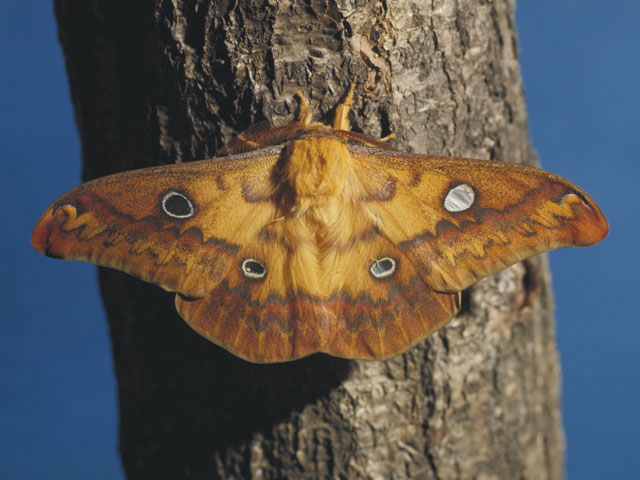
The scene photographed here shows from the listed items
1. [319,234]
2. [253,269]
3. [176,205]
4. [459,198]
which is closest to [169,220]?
[176,205]

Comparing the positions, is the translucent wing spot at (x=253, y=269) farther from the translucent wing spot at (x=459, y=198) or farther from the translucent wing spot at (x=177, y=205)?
the translucent wing spot at (x=459, y=198)

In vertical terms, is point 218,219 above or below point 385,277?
above

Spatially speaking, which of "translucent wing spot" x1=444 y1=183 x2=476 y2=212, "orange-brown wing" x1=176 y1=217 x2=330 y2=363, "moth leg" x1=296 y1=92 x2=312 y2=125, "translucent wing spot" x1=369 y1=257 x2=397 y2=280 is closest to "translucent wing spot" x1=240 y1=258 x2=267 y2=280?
"orange-brown wing" x1=176 y1=217 x2=330 y2=363

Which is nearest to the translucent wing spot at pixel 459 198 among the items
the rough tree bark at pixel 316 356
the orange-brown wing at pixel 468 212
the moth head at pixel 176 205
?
the orange-brown wing at pixel 468 212

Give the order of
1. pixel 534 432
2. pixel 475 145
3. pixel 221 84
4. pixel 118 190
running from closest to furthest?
pixel 118 190 → pixel 221 84 → pixel 475 145 → pixel 534 432

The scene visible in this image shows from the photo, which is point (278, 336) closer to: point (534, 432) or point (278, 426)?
point (278, 426)

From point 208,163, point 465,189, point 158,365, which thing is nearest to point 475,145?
point 465,189

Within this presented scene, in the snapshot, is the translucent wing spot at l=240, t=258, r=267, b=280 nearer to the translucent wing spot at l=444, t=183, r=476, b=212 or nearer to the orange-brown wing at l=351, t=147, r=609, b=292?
the orange-brown wing at l=351, t=147, r=609, b=292
